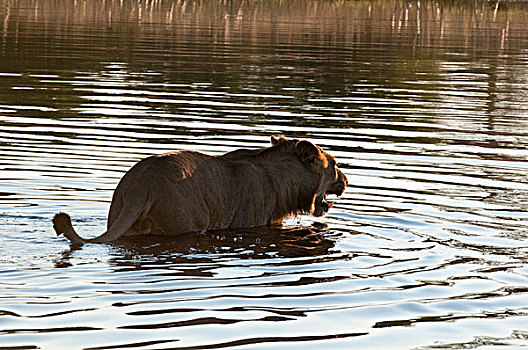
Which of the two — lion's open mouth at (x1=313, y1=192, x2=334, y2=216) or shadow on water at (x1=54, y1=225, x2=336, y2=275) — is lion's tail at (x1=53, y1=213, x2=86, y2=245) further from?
lion's open mouth at (x1=313, y1=192, x2=334, y2=216)

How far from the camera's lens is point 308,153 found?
1136 cm

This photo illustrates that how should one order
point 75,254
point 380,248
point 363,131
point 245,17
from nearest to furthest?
point 75,254, point 380,248, point 363,131, point 245,17

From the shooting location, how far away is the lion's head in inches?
447

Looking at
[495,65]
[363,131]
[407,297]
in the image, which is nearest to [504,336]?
[407,297]

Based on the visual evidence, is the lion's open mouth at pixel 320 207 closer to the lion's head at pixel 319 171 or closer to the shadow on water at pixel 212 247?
the lion's head at pixel 319 171

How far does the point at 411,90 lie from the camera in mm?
25125

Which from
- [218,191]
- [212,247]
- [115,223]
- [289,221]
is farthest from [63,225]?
[289,221]

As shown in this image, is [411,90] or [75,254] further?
[411,90]

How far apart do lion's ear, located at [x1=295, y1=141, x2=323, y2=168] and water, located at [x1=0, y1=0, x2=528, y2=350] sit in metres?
0.65

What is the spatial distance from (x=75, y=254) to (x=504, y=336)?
3611mm

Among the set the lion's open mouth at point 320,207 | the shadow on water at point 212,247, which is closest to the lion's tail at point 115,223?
the shadow on water at point 212,247

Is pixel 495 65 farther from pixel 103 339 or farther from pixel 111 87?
pixel 103 339

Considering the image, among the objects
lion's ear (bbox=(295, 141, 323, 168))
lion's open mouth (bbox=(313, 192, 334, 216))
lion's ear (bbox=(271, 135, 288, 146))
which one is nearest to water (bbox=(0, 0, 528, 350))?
lion's open mouth (bbox=(313, 192, 334, 216))

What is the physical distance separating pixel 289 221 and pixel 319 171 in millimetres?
839
